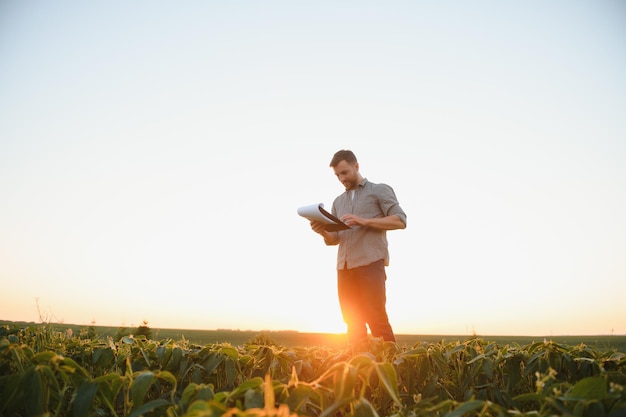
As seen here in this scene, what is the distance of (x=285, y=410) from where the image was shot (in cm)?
82

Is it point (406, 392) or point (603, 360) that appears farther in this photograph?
point (406, 392)

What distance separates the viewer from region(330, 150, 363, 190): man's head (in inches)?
210

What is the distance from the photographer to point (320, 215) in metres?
4.77

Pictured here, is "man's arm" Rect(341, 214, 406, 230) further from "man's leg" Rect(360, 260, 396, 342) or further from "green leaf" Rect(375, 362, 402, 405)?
"green leaf" Rect(375, 362, 402, 405)

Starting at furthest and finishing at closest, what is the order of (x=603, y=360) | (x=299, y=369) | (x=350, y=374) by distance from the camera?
1. (x=299, y=369)
2. (x=603, y=360)
3. (x=350, y=374)

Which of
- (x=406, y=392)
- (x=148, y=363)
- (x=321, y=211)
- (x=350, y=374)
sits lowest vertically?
(x=406, y=392)

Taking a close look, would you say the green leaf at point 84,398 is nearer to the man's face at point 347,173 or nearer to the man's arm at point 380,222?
the man's arm at point 380,222

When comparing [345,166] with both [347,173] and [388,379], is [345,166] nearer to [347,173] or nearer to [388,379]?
[347,173]

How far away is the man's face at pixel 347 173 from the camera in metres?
5.34

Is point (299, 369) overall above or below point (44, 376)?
below

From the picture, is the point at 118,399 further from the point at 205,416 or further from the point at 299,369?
the point at 205,416

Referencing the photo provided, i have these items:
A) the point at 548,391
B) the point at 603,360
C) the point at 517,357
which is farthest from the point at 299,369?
the point at 603,360

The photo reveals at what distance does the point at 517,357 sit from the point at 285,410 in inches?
74.6

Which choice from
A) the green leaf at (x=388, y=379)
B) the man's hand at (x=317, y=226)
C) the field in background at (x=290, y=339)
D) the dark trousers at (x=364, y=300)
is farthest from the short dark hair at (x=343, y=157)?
the green leaf at (x=388, y=379)
